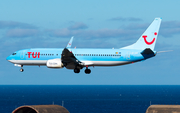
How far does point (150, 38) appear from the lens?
8781 cm

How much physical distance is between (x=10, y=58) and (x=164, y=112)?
42472mm

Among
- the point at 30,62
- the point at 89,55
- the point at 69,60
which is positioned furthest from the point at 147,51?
the point at 30,62

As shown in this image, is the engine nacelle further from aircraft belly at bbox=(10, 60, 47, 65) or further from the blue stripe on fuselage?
aircraft belly at bbox=(10, 60, 47, 65)

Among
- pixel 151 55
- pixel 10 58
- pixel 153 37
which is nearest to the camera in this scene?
pixel 151 55

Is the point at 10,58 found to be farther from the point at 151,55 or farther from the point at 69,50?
the point at 151,55

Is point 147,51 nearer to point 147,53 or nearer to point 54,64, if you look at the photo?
point 147,53

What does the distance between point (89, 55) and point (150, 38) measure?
52.4ft

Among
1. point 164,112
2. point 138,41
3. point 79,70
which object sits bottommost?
point 164,112

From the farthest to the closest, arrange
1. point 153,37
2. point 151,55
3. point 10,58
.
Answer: point 10,58, point 153,37, point 151,55

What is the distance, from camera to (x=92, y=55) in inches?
3376

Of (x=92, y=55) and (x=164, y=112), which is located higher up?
(x=92, y=55)

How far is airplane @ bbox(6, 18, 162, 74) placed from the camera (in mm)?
84500

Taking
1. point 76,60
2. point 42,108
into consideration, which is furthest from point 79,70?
point 42,108

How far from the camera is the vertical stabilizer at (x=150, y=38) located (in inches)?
3447
